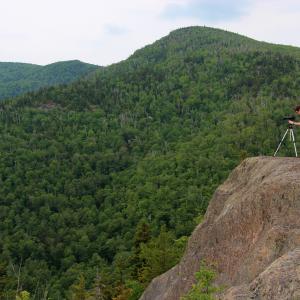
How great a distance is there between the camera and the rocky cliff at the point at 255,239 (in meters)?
8.23

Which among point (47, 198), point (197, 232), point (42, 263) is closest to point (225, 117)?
point (47, 198)

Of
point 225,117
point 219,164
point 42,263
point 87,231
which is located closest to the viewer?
point 42,263

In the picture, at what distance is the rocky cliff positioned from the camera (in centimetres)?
823

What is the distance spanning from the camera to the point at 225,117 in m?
172

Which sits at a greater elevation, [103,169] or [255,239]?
[255,239]

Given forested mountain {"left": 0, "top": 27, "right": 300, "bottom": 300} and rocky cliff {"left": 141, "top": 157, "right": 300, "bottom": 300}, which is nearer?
rocky cliff {"left": 141, "top": 157, "right": 300, "bottom": 300}

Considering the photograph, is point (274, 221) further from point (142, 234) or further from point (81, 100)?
point (81, 100)

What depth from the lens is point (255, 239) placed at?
11.7 m

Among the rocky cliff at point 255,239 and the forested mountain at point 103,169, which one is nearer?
the rocky cliff at point 255,239

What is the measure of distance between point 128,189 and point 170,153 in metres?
21.1

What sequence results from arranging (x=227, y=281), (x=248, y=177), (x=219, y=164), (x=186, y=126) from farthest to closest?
(x=186, y=126) → (x=219, y=164) → (x=248, y=177) → (x=227, y=281)

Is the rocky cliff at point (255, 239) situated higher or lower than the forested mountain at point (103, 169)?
higher

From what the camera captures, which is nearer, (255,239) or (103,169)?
(255,239)

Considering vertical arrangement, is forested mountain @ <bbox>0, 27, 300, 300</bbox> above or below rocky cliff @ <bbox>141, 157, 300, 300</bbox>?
below
